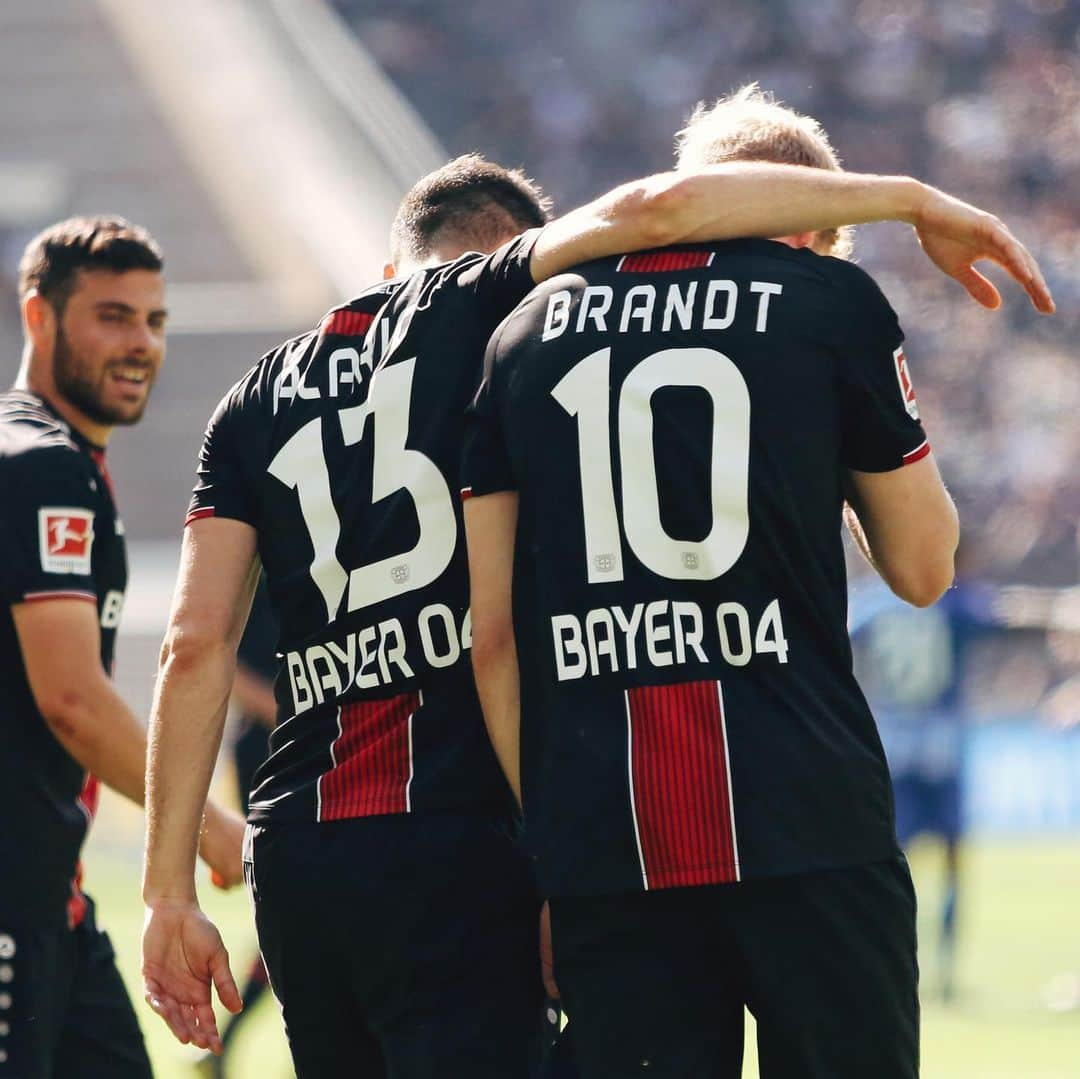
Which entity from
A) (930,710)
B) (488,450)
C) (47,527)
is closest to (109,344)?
(47,527)

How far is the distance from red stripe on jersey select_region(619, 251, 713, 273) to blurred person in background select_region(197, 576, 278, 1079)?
339cm

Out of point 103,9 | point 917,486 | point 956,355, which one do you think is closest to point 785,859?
point 917,486

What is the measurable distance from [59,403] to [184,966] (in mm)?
1710

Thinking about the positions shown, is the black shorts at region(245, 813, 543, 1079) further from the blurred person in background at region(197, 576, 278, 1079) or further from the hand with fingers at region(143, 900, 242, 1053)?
the blurred person in background at region(197, 576, 278, 1079)

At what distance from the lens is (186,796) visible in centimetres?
262

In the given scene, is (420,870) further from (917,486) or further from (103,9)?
(103,9)

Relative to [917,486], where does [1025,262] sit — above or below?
above

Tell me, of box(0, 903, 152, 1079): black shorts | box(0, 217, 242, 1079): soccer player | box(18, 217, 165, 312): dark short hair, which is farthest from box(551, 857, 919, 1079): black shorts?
box(18, 217, 165, 312): dark short hair

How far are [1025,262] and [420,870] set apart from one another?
1.16 metres

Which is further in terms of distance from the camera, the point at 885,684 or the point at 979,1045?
the point at 885,684

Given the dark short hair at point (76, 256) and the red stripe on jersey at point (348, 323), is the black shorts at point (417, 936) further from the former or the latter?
the dark short hair at point (76, 256)

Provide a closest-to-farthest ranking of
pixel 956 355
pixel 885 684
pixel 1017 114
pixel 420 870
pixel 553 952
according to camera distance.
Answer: pixel 553 952 < pixel 420 870 < pixel 885 684 < pixel 956 355 < pixel 1017 114

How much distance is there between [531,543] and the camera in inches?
92.9

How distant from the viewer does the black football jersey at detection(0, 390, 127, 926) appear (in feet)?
11.1
